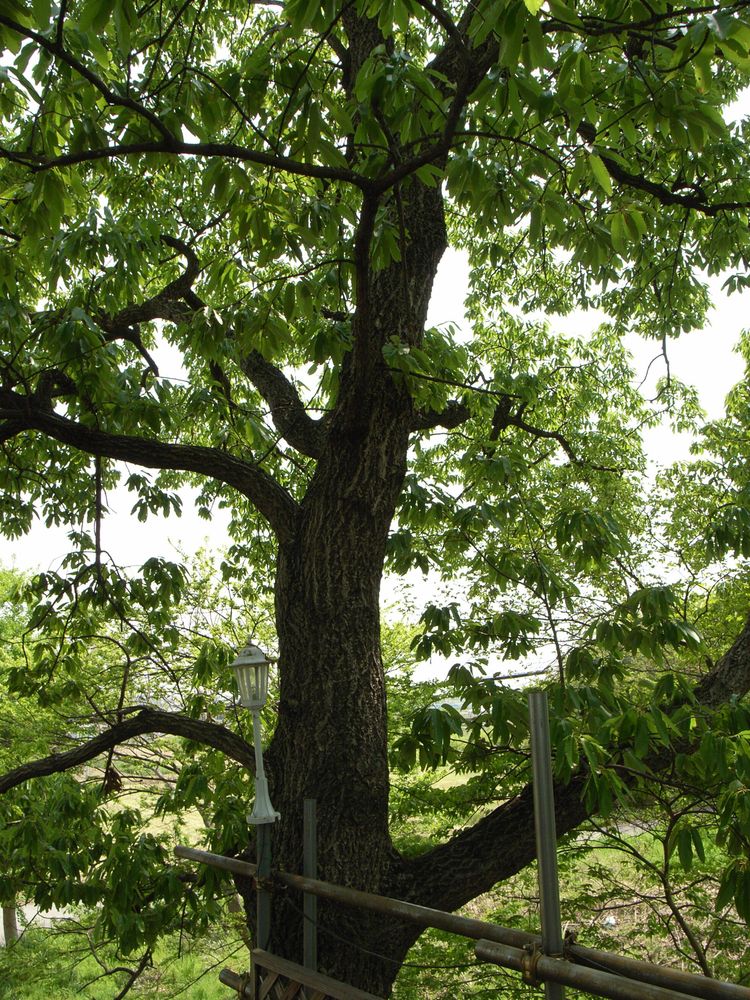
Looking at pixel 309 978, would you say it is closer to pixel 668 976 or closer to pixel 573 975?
pixel 573 975

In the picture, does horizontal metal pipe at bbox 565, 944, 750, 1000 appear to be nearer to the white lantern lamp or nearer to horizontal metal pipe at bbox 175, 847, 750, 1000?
horizontal metal pipe at bbox 175, 847, 750, 1000

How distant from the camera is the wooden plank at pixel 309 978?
253 cm

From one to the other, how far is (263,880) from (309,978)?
0.44m

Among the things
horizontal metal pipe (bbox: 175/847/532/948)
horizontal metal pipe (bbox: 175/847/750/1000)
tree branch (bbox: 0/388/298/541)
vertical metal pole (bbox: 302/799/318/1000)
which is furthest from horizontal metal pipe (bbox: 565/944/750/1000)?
tree branch (bbox: 0/388/298/541)

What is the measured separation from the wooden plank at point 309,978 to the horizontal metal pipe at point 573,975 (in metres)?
0.58

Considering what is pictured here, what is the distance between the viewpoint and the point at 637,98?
106 inches

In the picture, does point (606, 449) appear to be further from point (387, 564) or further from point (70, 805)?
point (70, 805)

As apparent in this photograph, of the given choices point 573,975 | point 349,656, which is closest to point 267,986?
point 349,656

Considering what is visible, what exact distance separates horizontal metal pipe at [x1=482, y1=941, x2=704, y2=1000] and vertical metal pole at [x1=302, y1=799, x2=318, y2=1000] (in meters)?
1.22

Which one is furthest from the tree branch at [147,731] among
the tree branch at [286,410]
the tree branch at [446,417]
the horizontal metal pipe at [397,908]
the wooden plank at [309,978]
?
the tree branch at [446,417]

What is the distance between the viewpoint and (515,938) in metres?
2.03

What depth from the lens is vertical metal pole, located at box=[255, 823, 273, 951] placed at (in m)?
3.14

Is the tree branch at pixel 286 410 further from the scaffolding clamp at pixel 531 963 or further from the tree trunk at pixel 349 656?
the scaffolding clamp at pixel 531 963

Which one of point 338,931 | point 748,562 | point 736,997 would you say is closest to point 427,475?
point 748,562
